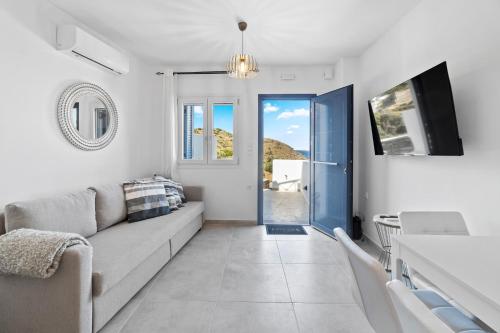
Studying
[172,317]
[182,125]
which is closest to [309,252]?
[172,317]

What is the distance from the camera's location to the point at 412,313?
0.69 meters

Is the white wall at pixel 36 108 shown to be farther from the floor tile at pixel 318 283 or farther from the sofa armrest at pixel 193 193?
the floor tile at pixel 318 283

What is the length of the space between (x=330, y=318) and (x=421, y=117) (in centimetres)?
173

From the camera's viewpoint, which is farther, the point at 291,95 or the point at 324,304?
the point at 291,95

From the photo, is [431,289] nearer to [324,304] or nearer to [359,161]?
[324,304]

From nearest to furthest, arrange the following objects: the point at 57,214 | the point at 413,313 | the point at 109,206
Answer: the point at 413,313 → the point at 57,214 → the point at 109,206

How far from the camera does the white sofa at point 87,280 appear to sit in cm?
150

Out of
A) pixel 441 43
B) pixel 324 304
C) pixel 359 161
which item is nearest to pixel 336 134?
pixel 359 161

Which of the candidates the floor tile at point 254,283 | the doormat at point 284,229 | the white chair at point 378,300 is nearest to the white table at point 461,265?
the white chair at point 378,300

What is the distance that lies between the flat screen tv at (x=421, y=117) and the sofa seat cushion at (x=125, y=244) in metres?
2.49

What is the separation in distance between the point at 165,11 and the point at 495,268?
3102mm

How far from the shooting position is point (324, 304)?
6.59 ft

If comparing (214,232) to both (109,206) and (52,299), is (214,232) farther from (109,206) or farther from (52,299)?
(52,299)

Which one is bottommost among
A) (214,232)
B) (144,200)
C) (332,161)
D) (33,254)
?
(214,232)
